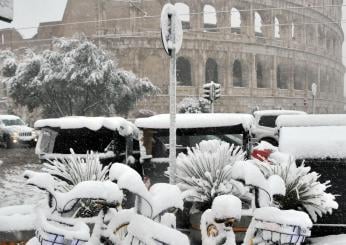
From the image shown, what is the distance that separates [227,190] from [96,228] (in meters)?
2.00

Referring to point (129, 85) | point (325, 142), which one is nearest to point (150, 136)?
point (325, 142)

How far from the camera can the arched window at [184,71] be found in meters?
42.3

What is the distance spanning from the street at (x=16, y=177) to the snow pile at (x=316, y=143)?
3.22 m

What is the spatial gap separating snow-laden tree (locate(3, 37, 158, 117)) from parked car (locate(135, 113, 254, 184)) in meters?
19.2

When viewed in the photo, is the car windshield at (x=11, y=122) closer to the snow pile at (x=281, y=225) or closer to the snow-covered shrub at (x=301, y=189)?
the snow-covered shrub at (x=301, y=189)

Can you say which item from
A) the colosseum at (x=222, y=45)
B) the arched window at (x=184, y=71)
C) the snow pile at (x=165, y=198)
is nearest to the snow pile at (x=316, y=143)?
the snow pile at (x=165, y=198)

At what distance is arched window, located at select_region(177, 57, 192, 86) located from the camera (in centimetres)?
4234

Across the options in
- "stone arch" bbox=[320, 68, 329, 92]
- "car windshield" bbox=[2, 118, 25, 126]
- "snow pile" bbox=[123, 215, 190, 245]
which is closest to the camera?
"snow pile" bbox=[123, 215, 190, 245]

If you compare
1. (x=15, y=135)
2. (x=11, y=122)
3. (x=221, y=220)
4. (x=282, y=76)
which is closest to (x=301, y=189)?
(x=221, y=220)

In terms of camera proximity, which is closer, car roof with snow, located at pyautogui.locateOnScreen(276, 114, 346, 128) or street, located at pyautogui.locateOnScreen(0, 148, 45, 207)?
car roof with snow, located at pyautogui.locateOnScreen(276, 114, 346, 128)

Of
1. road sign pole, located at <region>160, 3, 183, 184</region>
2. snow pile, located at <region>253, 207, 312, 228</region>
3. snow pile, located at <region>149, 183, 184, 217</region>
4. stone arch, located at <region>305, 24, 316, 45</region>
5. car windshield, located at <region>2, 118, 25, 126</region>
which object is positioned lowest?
snow pile, located at <region>253, 207, 312, 228</region>

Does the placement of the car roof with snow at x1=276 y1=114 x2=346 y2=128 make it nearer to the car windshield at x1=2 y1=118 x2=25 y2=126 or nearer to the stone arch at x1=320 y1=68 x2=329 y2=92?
the car windshield at x1=2 y1=118 x2=25 y2=126

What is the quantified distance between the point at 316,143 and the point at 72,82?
22.9 m

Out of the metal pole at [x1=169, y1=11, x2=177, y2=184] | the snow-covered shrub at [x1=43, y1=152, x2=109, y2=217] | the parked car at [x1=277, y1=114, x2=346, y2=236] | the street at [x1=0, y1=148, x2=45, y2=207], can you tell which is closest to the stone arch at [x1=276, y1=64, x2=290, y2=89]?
the street at [x1=0, y1=148, x2=45, y2=207]
